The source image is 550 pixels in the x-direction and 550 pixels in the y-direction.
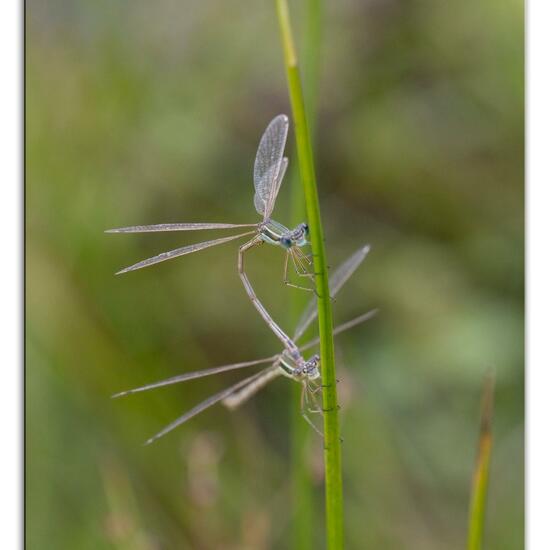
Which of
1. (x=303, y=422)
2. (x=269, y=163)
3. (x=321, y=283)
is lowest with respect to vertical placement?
(x=303, y=422)

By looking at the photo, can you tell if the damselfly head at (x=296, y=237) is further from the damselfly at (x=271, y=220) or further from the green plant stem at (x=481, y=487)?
the green plant stem at (x=481, y=487)

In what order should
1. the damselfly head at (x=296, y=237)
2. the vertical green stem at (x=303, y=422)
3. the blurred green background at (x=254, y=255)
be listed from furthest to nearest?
1. the blurred green background at (x=254, y=255)
2. the vertical green stem at (x=303, y=422)
3. the damselfly head at (x=296, y=237)

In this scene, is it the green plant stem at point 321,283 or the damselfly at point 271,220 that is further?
the damselfly at point 271,220

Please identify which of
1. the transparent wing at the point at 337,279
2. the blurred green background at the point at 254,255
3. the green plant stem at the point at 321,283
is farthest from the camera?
the blurred green background at the point at 254,255

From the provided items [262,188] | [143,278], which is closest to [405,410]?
[143,278]
